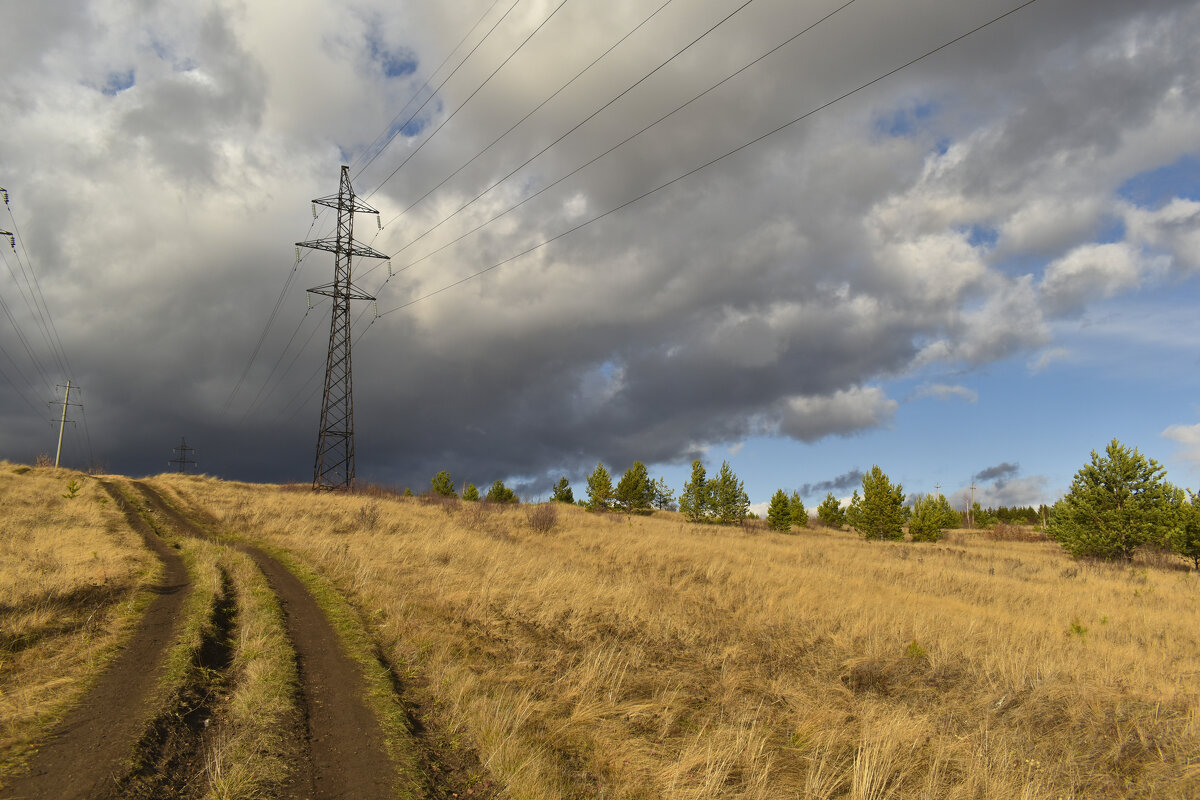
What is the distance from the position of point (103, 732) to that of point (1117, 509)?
4831cm

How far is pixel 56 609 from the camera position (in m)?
9.74

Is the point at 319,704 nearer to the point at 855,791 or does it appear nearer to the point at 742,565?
the point at 855,791

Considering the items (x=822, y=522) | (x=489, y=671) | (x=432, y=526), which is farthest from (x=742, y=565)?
(x=822, y=522)

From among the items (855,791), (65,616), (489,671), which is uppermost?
(65,616)

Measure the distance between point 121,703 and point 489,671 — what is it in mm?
4503

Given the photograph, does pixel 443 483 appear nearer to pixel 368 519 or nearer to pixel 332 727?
pixel 368 519

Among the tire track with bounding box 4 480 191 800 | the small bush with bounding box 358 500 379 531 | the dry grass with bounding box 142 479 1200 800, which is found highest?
the small bush with bounding box 358 500 379 531

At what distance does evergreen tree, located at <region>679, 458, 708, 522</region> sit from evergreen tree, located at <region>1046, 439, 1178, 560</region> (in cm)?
3213

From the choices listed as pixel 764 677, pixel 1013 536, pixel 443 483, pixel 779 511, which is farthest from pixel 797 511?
pixel 764 677

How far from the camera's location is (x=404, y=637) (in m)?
9.83

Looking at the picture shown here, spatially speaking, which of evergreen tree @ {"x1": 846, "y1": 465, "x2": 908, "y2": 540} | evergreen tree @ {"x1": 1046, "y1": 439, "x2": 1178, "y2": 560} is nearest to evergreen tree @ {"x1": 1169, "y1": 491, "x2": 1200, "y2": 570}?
evergreen tree @ {"x1": 1046, "y1": 439, "x2": 1178, "y2": 560}

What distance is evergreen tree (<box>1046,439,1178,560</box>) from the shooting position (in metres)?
34.7

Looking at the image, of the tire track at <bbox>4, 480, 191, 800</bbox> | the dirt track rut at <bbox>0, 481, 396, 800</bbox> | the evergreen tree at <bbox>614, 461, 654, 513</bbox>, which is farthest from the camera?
the evergreen tree at <bbox>614, 461, 654, 513</bbox>

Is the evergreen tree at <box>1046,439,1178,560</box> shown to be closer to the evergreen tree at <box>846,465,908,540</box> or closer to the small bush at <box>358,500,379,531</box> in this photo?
the evergreen tree at <box>846,465,908,540</box>
